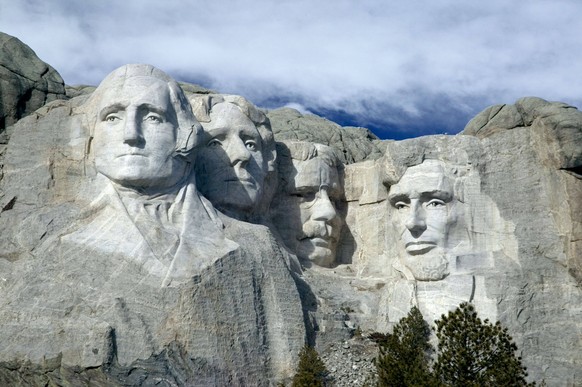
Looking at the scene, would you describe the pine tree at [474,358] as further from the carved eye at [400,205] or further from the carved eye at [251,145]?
the carved eye at [251,145]

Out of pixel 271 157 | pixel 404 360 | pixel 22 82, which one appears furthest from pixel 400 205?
pixel 22 82

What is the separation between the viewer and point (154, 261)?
67.2 ft

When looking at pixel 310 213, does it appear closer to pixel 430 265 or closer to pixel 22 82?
pixel 430 265

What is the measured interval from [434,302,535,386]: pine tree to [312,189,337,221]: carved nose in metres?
5.85

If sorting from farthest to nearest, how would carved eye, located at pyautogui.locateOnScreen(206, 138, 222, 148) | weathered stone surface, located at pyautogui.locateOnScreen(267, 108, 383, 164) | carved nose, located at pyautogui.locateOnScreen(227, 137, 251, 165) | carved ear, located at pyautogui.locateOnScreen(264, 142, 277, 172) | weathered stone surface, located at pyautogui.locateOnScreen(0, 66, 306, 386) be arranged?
weathered stone surface, located at pyautogui.locateOnScreen(267, 108, 383, 164)
carved ear, located at pyautogui.locateOnScreen(264, 142, 277, 172)
carved eye, located at pyautogui.locateOnScreen(206, 138, 222, 148)
carved nose, located at pyautogui.locateOnScreen(227, 137, 251, 165)
weathered stone surface, located at pyautogui.locateOnScreen(0, 66, 306, 386)

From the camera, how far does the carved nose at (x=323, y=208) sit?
24.6 metres

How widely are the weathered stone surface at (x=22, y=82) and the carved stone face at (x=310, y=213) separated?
5345mm

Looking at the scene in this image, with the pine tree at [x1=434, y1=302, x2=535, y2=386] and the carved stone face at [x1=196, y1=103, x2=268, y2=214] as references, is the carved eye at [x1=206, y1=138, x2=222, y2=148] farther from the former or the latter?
the pine tree at [x1=434, y1=302, x2=535, y2=386]

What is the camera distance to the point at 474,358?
18.8 m

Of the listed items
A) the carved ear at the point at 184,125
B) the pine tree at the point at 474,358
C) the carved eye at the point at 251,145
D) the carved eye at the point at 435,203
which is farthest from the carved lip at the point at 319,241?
the pine tree at the point at 474,358

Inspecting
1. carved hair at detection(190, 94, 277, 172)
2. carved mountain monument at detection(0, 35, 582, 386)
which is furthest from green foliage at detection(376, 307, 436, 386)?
carved hair at detection(190, 94, 277, 172)

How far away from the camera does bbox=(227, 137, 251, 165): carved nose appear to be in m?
23.4

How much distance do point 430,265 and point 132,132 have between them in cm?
636

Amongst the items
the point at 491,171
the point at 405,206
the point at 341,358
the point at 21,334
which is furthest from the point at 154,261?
the point at 491,171
